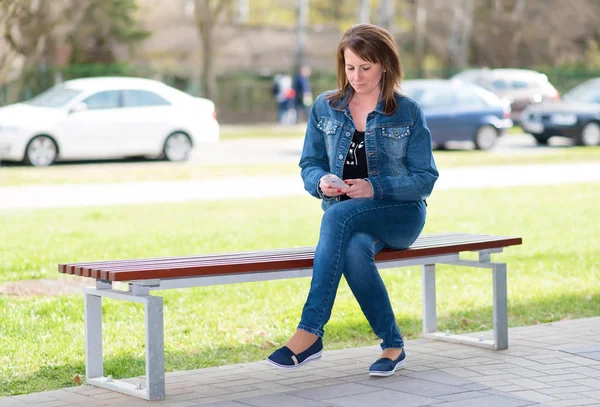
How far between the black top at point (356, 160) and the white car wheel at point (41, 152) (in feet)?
50.8

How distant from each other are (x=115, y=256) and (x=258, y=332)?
291 centimetres

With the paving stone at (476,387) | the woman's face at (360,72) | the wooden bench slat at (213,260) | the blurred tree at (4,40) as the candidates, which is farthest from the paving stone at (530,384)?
the blurred tree at (4,40)

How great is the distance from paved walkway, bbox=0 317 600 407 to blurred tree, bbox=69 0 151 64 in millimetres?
37368

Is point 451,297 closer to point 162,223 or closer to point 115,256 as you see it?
point 115,256

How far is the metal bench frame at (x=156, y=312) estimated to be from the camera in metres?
5.21

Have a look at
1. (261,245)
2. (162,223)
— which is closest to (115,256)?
(261,245)

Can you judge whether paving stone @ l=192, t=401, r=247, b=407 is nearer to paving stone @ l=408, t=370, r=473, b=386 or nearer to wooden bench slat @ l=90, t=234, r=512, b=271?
wooden bench slat @ l=90, t=234, r=512, b=271

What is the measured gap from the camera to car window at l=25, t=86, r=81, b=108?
2131 cm

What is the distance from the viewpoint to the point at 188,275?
5.26m

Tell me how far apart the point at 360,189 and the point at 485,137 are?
19923 mm

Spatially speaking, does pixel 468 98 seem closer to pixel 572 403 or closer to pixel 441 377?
pixel 441 377

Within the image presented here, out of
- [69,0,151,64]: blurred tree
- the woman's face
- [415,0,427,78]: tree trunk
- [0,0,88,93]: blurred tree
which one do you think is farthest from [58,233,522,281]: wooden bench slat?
[415,0,427,78]: tree trunk

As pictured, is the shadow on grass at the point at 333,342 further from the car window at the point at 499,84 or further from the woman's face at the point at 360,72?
the car window at the point at 499,84

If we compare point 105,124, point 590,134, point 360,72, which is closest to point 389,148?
point 360,72
